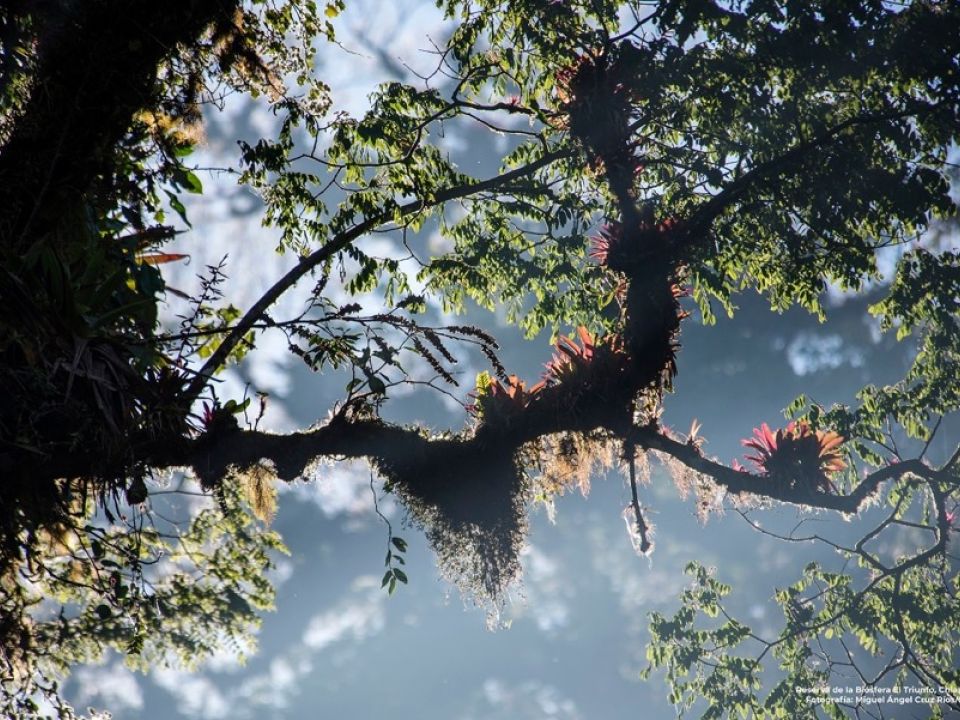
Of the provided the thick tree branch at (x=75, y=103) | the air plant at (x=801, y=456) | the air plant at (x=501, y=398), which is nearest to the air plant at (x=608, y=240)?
the air plant at (x=501, y=398)

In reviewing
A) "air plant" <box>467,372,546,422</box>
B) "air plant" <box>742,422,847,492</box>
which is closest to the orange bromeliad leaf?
"air plant" <box>467,372,546,422</box>

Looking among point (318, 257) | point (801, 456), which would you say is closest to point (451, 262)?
point (318, 257)

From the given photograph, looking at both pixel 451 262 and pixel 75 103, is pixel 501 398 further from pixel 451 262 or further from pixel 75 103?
pixel 75 103

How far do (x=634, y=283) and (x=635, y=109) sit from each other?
1595 millimetres

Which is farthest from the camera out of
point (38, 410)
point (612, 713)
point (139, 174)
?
point (612, 713)

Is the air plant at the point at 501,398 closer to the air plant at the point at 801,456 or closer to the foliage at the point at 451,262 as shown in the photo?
the foliage at the point at 451,262

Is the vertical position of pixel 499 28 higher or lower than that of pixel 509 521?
higher

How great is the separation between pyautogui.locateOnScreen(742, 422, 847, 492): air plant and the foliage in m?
0.02

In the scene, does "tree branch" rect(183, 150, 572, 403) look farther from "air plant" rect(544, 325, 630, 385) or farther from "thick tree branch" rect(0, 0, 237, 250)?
"air plant" rect(544, 325, 630, 385)

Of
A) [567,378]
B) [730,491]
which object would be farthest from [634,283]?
[730,491]

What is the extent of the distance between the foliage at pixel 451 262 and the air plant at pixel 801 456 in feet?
0.07

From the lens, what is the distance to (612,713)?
1394 inches

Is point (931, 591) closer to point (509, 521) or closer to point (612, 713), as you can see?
point (509, 521)

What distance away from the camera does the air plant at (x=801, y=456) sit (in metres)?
5.30
